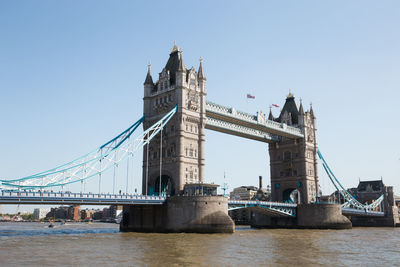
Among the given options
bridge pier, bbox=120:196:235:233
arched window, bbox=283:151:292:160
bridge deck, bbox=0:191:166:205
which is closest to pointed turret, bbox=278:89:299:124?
arched window, bbox=283:151:292:160

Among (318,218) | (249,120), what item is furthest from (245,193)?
(249,120)

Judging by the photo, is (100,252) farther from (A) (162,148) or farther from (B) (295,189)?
(B) (295,189)

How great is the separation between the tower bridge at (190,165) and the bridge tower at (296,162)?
215mm

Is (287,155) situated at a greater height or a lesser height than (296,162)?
greater

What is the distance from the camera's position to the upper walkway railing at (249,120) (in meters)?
71.8

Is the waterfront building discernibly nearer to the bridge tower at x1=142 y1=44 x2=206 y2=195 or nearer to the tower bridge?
the tower bridge

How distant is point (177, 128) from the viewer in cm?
6444

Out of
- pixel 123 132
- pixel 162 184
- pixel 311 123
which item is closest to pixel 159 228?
pixel 162 184

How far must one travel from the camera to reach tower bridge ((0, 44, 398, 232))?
54.2 meters

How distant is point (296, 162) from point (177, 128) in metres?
36.2

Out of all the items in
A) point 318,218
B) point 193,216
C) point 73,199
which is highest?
point 73,199

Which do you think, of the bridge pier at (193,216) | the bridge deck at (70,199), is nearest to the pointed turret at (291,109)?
the bridge pier at (193,216)

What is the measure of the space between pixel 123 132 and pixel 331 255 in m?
41.1

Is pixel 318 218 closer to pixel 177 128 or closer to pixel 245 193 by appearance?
pixel 177 128
